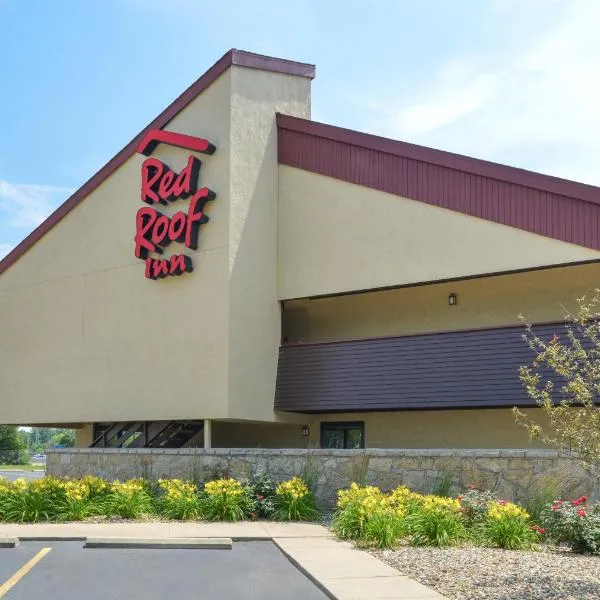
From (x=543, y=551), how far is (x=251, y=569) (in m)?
4.33

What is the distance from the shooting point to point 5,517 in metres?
15.8

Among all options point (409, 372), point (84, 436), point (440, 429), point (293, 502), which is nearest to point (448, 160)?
point (409, 372)

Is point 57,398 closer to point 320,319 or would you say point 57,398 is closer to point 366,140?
point 320,319

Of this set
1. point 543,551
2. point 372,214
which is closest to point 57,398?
point 372,214

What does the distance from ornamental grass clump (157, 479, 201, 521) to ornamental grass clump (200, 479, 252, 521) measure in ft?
0.65

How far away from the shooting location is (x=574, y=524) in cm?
1183

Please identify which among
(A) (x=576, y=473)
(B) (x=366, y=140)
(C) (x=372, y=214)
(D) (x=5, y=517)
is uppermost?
(B) (x=366, y=140)

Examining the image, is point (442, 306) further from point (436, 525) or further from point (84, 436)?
point (84, 436)

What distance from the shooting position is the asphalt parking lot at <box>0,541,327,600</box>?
9.27 metres

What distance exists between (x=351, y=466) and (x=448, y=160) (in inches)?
287

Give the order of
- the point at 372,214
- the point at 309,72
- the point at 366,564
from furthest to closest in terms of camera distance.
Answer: the point at 309,72, the point at 372,214, the point at 366,564

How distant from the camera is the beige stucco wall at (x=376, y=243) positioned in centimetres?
1762

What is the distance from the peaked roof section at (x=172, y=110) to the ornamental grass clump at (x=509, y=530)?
1307 cm

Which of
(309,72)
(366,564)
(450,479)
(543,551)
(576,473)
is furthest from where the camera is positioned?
(309,72)
